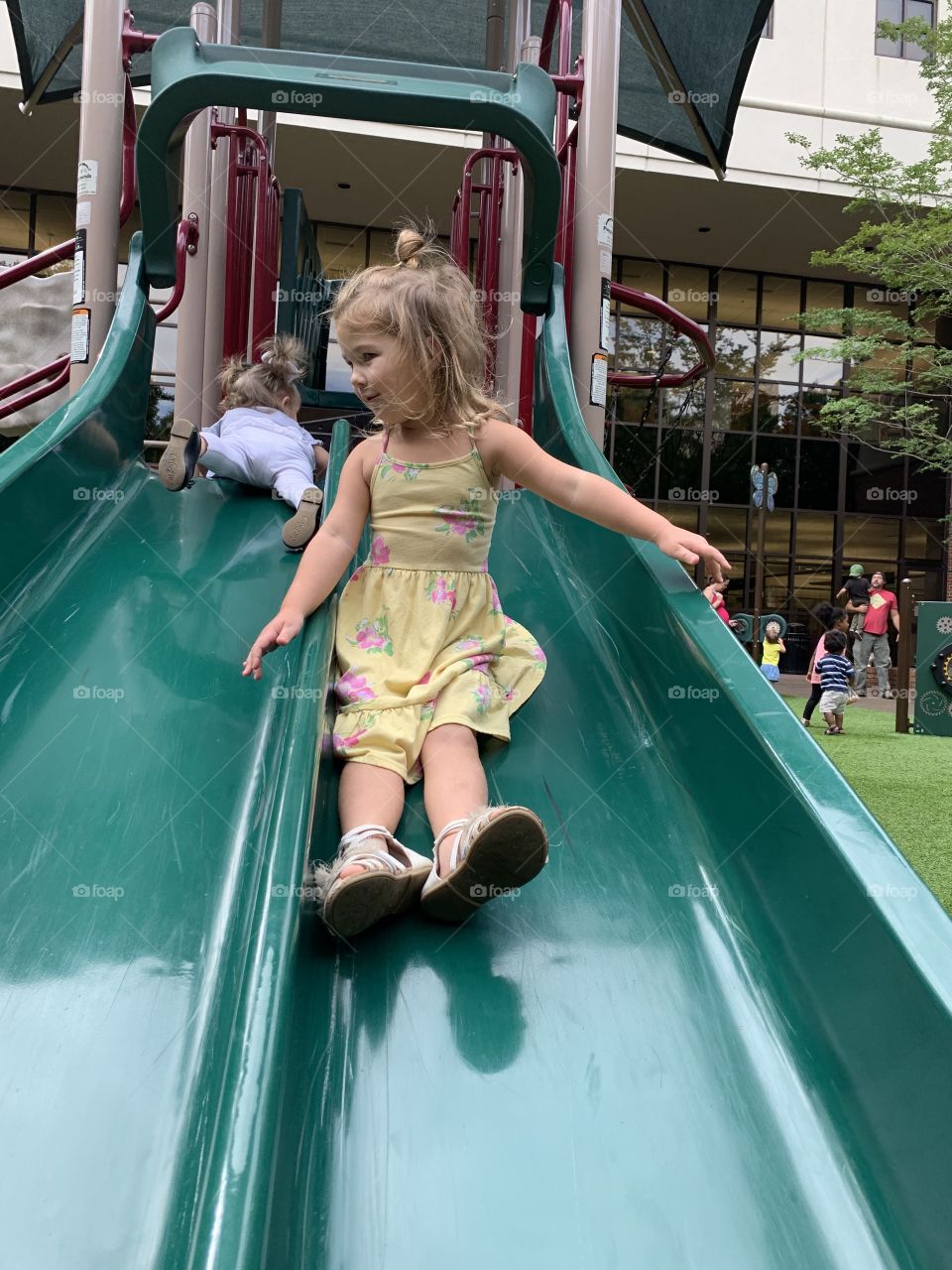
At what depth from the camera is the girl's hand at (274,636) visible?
1718mm

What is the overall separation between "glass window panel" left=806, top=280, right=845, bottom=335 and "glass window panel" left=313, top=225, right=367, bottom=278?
7.88m

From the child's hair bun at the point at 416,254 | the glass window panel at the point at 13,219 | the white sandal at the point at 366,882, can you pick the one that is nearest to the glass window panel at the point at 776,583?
the glass window panel at the point at 13,219

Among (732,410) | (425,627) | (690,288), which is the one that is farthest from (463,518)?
Result: (690,288)

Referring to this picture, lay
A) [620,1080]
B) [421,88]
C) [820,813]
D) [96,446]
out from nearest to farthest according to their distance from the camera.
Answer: [620,1080] → [820,813] → [421,88] → [96,446]

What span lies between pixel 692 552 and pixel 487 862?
0.73 meters

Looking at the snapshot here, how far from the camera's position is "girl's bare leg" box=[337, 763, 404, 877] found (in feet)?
5.31

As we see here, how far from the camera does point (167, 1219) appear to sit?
3.36ft

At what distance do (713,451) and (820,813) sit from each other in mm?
16398

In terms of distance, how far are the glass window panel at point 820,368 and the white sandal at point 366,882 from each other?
688 inches

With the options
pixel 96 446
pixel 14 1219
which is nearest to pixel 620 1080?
pixel 14 1219

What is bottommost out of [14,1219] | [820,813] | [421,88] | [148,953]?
[14,1219]

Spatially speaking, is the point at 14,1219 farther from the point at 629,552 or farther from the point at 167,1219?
the point at 629,552

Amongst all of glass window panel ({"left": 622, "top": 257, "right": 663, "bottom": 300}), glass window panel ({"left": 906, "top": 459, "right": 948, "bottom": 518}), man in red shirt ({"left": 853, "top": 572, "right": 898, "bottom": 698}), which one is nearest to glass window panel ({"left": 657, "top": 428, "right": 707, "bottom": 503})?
glass window panel ({"left": 622, "top": 257, "right": 663, "bottom": 300})

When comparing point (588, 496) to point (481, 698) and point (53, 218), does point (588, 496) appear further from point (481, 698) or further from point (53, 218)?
point (53, 218)
